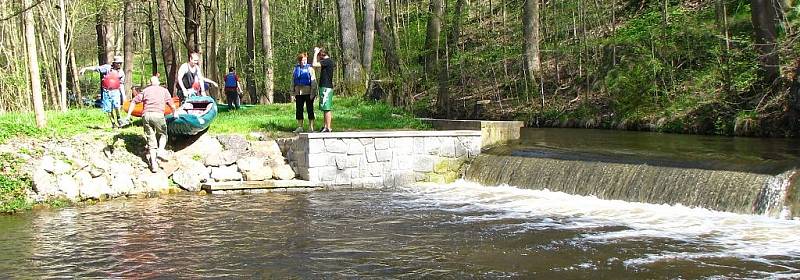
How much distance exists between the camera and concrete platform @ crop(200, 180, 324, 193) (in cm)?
1262

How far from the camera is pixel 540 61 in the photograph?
27953 mm

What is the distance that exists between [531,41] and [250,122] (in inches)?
525

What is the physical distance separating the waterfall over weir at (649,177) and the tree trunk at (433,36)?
12079mm

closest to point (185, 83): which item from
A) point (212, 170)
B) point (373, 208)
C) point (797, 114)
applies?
point (212, 170)

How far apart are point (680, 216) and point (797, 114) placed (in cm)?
799

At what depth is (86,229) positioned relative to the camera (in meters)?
9.38

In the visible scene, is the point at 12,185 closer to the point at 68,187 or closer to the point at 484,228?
the point at 68,187

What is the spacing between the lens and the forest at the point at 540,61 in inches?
689

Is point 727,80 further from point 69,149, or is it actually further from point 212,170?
point 69,149

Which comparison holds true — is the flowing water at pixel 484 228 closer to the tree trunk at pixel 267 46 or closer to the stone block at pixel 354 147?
the stone block at pixel 354 147

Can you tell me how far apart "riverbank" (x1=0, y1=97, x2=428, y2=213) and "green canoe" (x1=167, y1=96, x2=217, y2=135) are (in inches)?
13.7

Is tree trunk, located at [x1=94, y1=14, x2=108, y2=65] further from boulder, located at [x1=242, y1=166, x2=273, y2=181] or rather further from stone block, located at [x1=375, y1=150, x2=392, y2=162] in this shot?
stone block, located at [x1=375, y1=150, x2=392, y2=162]

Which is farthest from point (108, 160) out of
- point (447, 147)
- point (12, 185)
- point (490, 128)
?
Answer: point (490, 128)

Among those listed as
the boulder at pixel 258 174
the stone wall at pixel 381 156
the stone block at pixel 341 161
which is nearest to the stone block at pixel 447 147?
the stone wall at pixel 381 156
